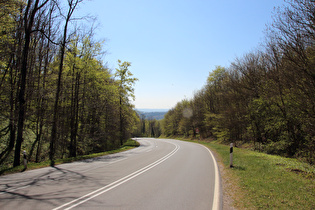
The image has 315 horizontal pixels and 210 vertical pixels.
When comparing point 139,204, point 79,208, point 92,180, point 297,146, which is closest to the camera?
point 79,208

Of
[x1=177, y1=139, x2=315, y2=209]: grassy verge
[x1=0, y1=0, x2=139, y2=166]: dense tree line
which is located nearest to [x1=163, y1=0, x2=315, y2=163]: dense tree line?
[x1=177, y1=139, x2=315, y2=209]: grassy verge

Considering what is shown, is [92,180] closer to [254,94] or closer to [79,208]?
[79,208]

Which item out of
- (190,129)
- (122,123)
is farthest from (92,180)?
(190,129)

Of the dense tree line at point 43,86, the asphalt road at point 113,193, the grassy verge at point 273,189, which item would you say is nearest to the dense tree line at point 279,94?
the grassy verge at point 273,189

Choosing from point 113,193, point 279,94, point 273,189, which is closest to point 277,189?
point 273,189

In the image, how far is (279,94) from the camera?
1448 cm

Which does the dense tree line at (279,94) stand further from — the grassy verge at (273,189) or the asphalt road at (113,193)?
the asphalt road at (113,193)

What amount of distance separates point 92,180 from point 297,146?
1569 cm

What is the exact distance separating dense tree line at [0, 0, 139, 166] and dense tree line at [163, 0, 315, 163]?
520 inches

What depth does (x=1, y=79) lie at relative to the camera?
45.0 feet

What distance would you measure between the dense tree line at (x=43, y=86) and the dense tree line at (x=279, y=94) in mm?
13205

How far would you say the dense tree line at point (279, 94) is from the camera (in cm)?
873

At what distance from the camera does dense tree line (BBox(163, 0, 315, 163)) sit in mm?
8727

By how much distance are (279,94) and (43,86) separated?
63.2ft
